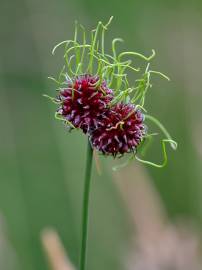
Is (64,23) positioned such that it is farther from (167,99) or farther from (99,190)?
(99,190)

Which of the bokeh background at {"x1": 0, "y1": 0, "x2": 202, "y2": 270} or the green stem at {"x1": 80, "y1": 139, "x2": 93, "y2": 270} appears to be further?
the bokeh background at {"x1": 0, "y1": 0, "x2": 202, "y2": 270}

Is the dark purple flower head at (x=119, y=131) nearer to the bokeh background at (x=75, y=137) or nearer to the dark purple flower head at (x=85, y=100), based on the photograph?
the dark purple flower head at (x=85, y=100)

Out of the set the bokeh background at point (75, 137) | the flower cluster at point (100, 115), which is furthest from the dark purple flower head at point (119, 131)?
the bokeh background at point (75, 137)

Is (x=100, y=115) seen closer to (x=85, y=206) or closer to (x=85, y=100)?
(x=85, y=100)

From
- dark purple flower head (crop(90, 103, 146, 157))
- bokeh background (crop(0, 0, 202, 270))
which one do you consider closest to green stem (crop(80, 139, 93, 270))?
dark purple flower head (crop(90, 103, 146, 157))

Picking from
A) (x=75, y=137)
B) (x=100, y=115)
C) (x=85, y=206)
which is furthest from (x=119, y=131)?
(x=75, y=137)

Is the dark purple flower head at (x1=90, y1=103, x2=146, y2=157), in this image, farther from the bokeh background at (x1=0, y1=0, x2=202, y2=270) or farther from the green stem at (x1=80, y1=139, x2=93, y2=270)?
the bokeh background at (x1=0, y1=0, x2=202, y2=270)

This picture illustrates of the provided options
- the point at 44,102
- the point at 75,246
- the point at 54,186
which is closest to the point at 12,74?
the point at 44,102
